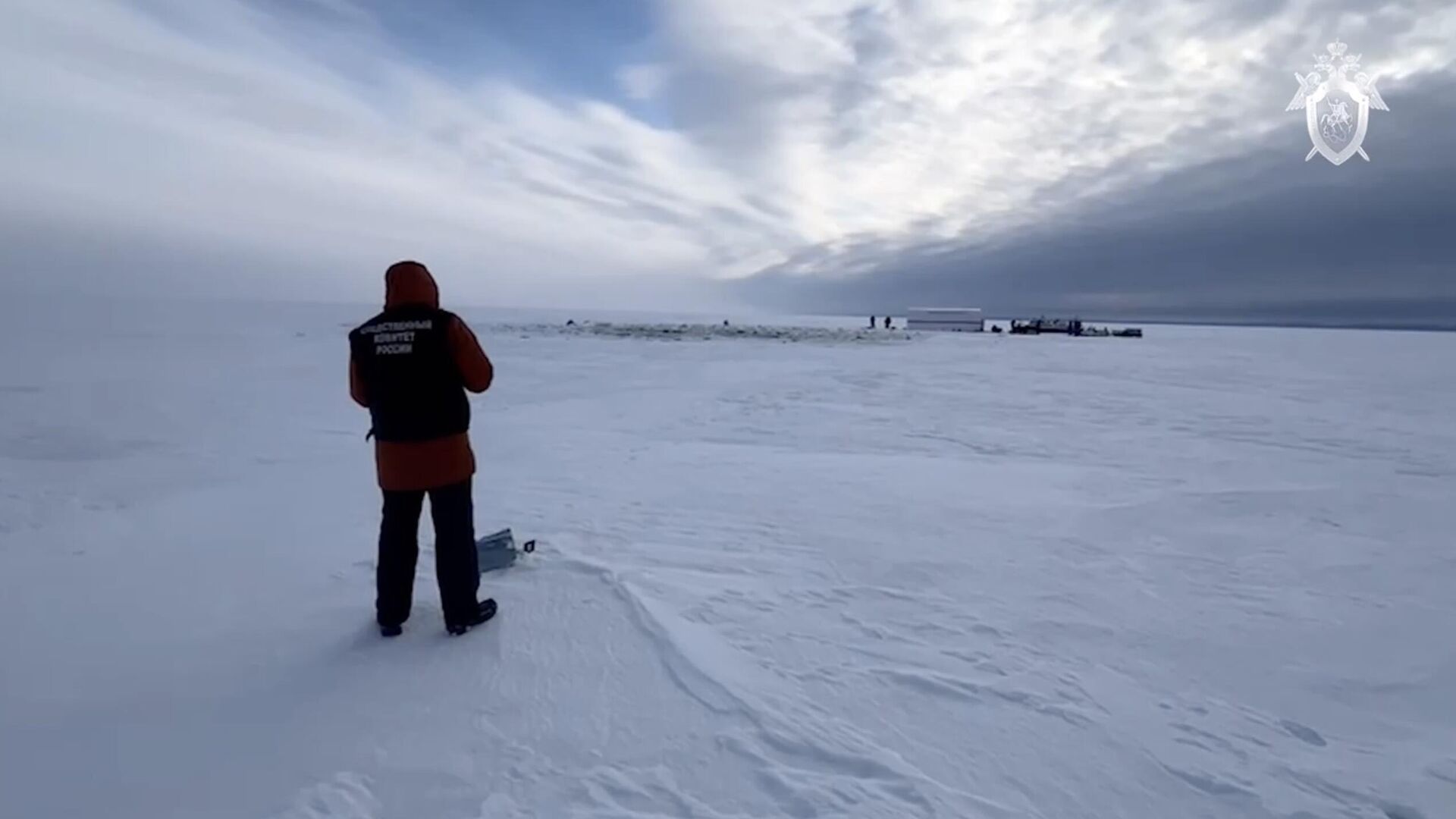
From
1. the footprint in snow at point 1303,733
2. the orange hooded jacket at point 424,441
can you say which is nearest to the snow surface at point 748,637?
the footprint in snow at point 1303,733

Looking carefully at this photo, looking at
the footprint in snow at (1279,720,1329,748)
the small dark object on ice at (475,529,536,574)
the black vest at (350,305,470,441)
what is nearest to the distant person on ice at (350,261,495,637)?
the black vest at (350,305,470,441)

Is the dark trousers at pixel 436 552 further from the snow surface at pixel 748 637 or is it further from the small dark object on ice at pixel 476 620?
the snow surface at pixel 748 637

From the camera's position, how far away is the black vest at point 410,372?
2621mm

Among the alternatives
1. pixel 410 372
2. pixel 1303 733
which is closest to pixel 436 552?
pixel 410 372

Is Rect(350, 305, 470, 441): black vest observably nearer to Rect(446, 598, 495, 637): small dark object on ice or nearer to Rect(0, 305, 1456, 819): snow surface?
Rect(446, 598, 495, 637): small dark object on ice

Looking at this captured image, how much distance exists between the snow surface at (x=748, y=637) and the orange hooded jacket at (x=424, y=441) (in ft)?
2.36

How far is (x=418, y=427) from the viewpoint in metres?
2.70

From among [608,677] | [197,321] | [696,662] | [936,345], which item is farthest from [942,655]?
[197,321]

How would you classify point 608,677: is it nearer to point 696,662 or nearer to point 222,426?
point 696,662

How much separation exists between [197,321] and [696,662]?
42.5 metres

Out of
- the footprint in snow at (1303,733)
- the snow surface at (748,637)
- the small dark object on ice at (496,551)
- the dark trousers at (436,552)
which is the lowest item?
the footprint in snow at (1303,733)

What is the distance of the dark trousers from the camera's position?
2.80 metres

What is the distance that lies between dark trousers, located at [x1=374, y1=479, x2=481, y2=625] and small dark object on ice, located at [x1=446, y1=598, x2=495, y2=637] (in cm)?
2

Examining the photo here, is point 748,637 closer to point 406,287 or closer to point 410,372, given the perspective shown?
point 410,372
